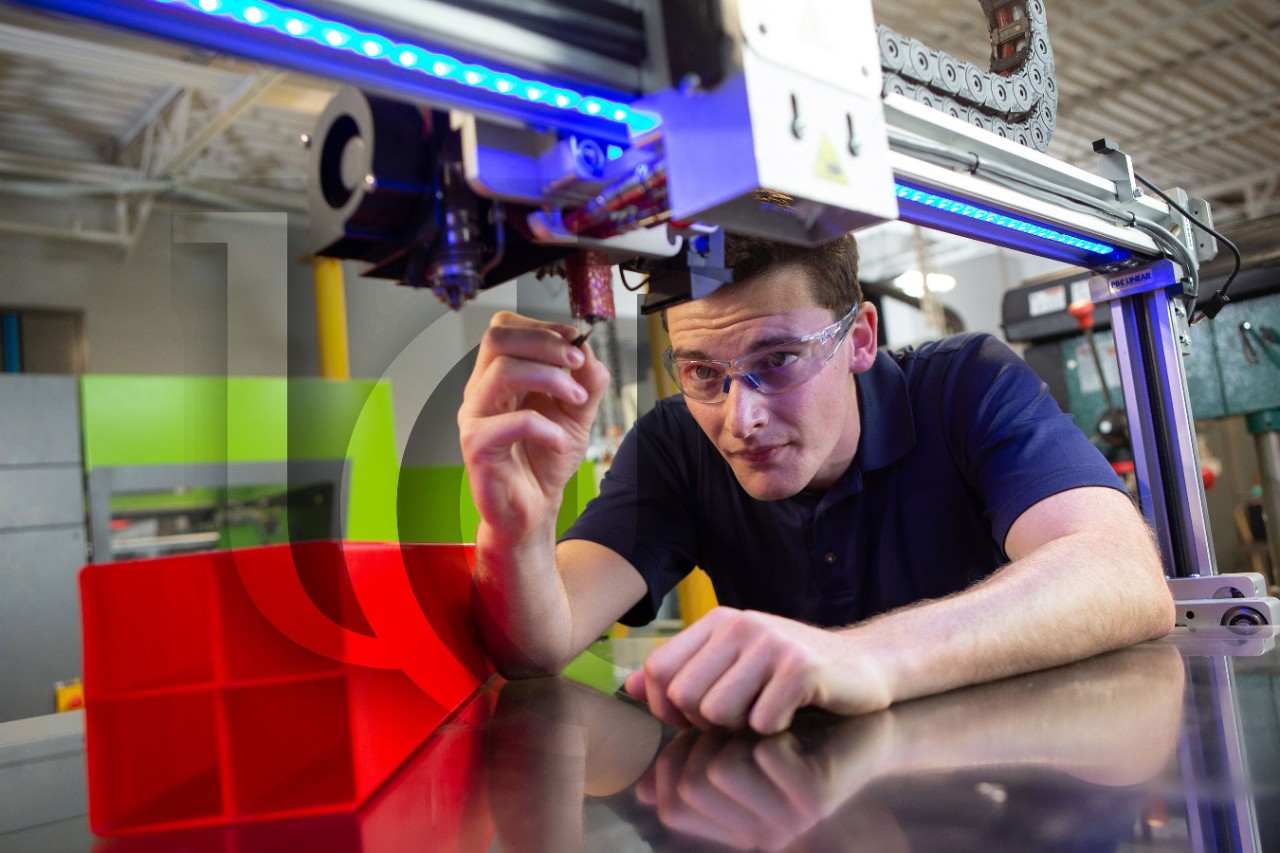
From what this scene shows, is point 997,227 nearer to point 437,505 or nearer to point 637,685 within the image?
point 637,685

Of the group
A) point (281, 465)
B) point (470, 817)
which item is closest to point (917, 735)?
point (470, 817)

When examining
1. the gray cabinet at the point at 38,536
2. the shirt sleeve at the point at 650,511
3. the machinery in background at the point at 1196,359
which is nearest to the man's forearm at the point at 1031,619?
the shirt sleeve at the point at 650,511

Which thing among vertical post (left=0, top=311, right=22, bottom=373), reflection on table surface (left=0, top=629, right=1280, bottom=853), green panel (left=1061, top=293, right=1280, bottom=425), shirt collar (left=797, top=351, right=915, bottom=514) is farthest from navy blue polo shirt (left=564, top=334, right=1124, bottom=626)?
vertical post (left=0, top=311, right=22, bottom=373)

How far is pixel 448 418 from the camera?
38.9 inches

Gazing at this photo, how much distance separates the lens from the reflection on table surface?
46cm

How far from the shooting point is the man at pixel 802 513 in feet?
2.46

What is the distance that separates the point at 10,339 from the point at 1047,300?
585 cm

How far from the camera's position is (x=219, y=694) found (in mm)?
599

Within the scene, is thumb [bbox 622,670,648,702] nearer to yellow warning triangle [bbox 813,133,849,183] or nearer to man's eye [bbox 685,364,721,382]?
yellow warning triangle [bbox 813,133,849,183]

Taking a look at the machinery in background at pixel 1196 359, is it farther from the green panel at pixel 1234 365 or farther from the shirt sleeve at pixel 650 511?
the shirt sleeve at pixel 650 511

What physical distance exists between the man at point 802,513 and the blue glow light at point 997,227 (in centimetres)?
19

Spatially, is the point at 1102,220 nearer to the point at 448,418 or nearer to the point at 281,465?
the point at 448,418

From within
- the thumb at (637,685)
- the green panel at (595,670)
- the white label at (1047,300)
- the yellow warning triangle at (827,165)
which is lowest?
the green panel at (595,670)

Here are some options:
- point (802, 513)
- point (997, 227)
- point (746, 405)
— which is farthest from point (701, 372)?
point (997, 227)
